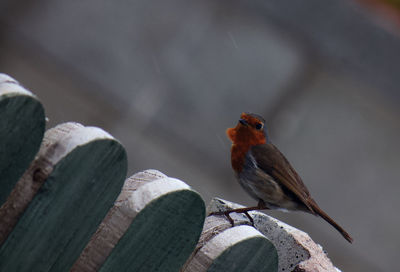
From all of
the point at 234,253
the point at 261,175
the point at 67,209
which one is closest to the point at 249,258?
the point at 234,253

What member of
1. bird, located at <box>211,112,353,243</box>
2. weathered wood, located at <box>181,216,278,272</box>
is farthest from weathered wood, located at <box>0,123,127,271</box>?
bird, located at <box>211,112,353,243</box>

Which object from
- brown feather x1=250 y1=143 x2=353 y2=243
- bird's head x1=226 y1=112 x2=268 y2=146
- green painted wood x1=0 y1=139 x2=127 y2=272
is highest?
bird's head x1=226 y1=112 x2=268 y2=146

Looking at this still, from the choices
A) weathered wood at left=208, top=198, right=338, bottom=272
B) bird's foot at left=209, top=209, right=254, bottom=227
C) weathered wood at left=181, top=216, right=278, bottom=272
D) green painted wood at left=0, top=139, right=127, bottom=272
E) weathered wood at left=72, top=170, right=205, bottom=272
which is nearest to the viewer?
green painted wood at left=0, top=139, right=127, bottom=272

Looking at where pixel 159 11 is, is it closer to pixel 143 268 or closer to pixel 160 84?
pixel 160 84

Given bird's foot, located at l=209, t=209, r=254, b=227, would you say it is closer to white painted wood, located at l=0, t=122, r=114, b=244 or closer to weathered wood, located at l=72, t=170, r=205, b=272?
weathered wood, located at l=72, t=170, r=205, b=272

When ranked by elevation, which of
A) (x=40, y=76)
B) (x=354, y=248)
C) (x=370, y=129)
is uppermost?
(x=370, y=129)

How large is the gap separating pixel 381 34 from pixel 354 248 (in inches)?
60.8

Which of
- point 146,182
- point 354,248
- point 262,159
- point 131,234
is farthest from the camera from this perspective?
point 354,248

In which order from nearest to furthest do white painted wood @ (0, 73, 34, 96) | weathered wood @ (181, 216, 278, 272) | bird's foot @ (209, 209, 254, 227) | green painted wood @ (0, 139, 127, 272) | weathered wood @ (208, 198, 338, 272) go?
white painted wood @ (0, 73, 34, 96)
green painted wood @ (0, 139, 127, 272)
weathered wood @ (181, 216, 278, 272)
bird's foot @ (209, 209, 254, 227)
weathered wood @ (208, 198, 338, 272)

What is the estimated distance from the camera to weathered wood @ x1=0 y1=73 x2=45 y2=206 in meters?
1.38

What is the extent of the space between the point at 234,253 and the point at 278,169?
1.27m

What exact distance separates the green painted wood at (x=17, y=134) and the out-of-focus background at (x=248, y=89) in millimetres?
3557

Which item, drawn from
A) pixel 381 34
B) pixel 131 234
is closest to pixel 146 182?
pixel 131 234

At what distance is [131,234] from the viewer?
1.59 m
